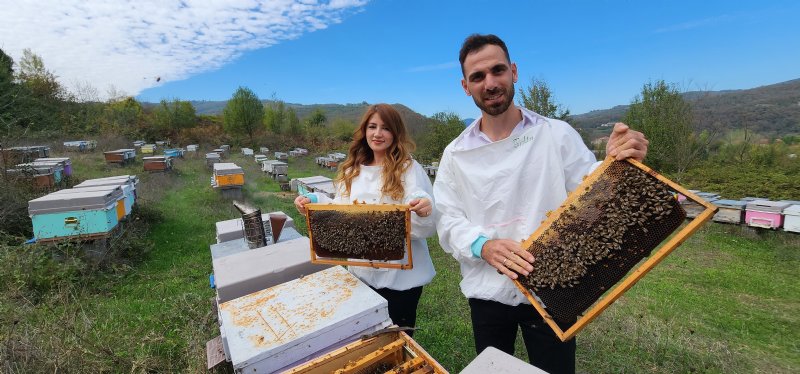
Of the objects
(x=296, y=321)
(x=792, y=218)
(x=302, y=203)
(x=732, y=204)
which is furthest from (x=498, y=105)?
(x=732, y=204)

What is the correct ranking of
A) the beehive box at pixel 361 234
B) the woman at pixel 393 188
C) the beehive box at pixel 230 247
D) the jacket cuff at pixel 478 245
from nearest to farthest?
the jacket cuff at pixel 478 245 < the beehive box at pixel 361 234 < the woman at pixel 393 188 < the beehive box at pixel 230 247

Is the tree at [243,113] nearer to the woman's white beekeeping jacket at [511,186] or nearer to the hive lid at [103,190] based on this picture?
the hive lid at [103,190]

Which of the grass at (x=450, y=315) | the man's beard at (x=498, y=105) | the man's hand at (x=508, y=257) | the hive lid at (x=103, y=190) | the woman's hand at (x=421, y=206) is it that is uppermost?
the man's beard at (x=498, y=105)

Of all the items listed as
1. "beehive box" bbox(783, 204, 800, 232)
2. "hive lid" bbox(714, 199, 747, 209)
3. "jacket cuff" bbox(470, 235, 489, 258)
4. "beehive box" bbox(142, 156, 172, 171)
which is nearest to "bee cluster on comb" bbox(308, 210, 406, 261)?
"jacket cuff" bbox(470, 235, 489, 258)

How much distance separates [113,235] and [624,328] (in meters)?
8.25

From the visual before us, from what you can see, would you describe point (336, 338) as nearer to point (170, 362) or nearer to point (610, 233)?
→ point (610, 233)

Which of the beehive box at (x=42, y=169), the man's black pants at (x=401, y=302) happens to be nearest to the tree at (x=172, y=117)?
the beehive box at (x=42, y=169)

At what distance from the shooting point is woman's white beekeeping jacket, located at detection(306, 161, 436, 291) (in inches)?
97.3

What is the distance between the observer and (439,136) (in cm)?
2434

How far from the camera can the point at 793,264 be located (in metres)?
8.01

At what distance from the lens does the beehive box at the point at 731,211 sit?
31.1 feet

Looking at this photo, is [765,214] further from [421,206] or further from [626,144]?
[421,206]

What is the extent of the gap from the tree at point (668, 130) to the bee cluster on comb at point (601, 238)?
16362 millimetres

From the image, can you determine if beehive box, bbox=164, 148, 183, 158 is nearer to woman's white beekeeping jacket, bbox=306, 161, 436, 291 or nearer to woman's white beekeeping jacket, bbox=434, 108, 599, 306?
woman's white beekeeping jacket, bbox=306, 161, 436, 291
